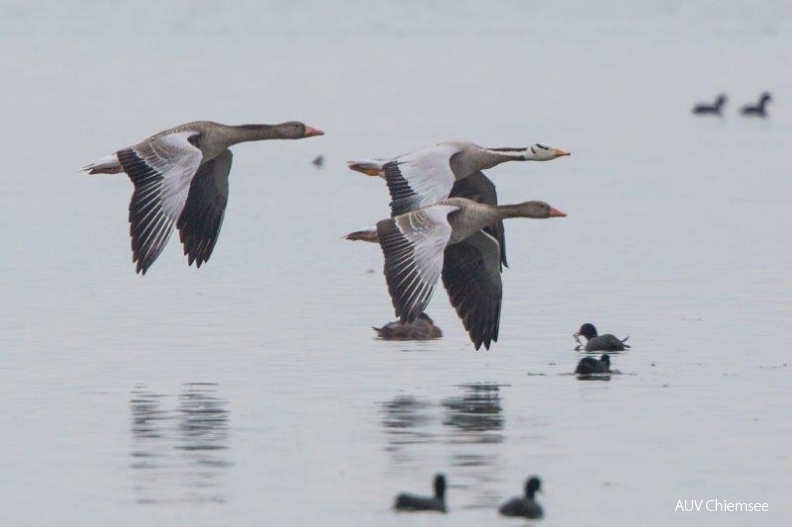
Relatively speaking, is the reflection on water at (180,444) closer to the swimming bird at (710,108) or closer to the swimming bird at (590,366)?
the swimming bird at (590,366)

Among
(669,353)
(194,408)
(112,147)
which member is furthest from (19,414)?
(112,147)

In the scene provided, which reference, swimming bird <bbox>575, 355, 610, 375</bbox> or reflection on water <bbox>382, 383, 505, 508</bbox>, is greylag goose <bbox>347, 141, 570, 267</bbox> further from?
reflection on water <bbox>382, 383, 505, 508</bbox>

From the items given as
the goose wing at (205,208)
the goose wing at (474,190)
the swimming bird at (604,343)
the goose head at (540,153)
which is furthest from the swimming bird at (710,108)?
the goose wing at (205,208)

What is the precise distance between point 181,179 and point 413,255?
217 cm

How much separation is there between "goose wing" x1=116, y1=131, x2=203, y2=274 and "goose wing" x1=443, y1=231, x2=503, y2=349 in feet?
8.18

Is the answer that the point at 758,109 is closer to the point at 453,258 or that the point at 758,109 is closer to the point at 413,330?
the point at 413,330

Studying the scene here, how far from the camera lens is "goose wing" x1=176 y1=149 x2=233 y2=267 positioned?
22125mm

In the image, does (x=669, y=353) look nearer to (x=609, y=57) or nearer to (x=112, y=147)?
(x=112, y=147)

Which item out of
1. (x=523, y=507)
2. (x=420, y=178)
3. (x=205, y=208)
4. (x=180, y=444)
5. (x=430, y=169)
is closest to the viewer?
(x=523, y=507)

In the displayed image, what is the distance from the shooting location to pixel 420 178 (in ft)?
74.5

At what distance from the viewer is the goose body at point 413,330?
22.8 m

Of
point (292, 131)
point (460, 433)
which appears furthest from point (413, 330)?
point (460, 433)

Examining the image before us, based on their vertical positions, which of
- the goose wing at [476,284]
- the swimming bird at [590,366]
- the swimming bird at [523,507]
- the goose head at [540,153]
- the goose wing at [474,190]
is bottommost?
the swimming bird at [523,507]

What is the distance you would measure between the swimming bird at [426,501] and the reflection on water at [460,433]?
293mm
